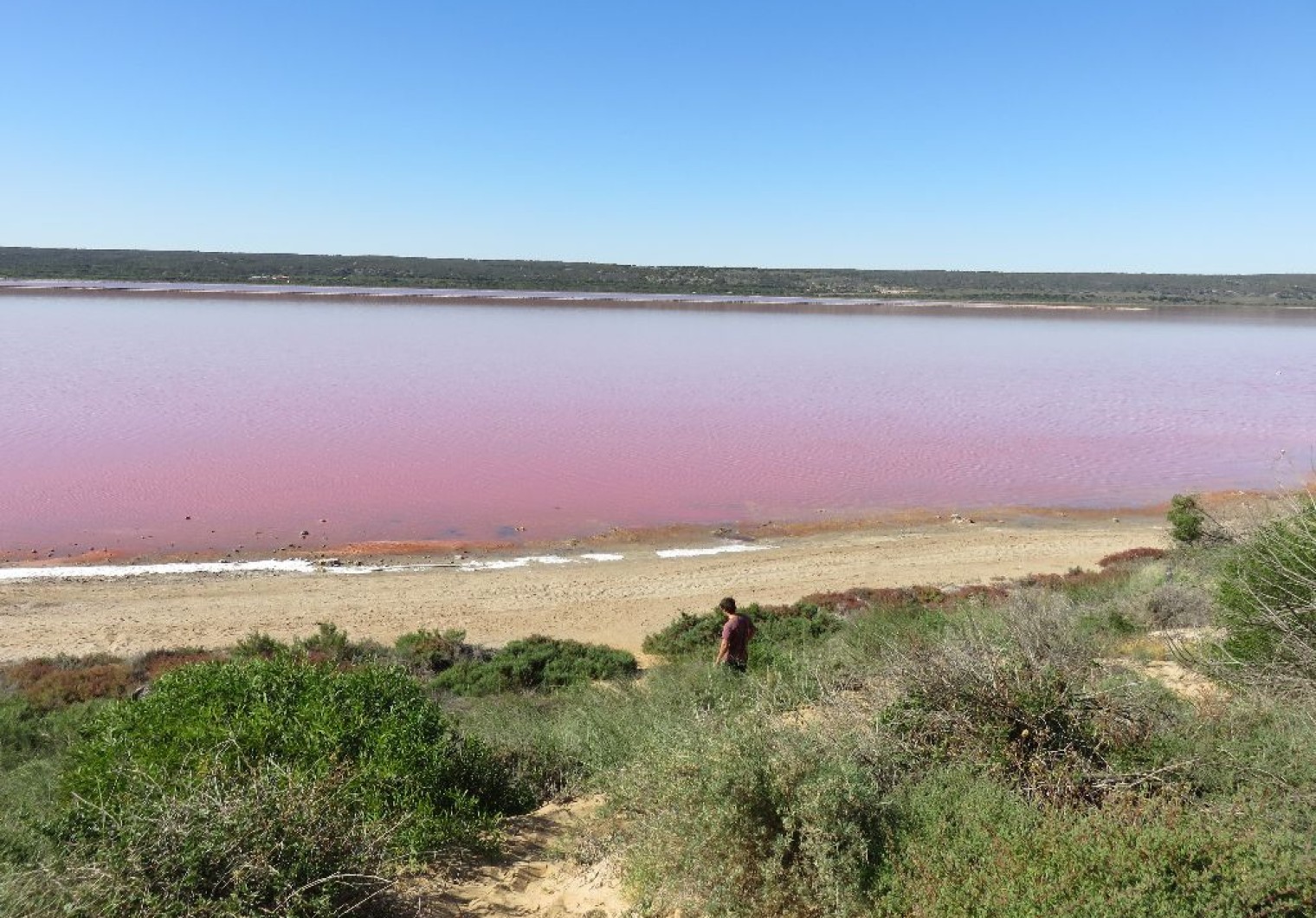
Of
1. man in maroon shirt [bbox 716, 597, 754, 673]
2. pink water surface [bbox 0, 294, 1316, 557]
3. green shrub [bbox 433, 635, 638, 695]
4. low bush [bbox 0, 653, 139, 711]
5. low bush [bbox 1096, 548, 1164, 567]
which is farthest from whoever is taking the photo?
pink water surface [bbox 0, 294, 1316, 557]

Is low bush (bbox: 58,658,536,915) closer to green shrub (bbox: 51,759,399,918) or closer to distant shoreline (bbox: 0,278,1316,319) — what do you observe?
green shrub (bbox: 51,759,399,918)

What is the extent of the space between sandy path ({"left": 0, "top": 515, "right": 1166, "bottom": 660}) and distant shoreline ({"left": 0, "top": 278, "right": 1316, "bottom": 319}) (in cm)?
8762

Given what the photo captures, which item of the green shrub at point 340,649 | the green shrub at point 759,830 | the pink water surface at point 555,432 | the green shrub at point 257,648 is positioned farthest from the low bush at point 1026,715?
the green shrub at point 257,648

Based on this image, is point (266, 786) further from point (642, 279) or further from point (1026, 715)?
point (642, 279)

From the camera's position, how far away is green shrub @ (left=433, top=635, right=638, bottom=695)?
11.1 meters

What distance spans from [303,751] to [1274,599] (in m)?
7.56

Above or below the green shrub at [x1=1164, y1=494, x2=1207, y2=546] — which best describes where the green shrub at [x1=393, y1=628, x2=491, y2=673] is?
below

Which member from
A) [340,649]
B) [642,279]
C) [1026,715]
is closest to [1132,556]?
[1026,715]

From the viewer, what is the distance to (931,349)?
65.9m

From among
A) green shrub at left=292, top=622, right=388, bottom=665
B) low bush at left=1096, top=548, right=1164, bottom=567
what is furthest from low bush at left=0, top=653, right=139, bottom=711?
low bush at left=1096, top=548, right=1164, bottom=567

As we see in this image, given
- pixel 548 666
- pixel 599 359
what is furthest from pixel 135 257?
pixel 548 666

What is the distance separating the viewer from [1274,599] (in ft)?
24.8

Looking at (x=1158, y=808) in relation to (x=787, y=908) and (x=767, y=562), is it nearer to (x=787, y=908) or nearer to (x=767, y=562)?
(x=787, y=908)

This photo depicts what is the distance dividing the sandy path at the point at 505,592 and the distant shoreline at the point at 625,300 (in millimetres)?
87624
